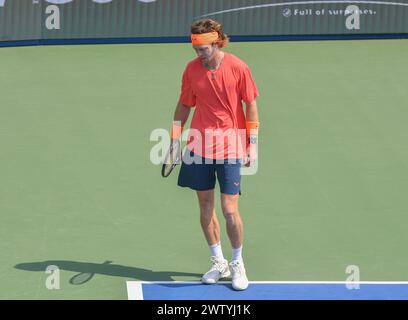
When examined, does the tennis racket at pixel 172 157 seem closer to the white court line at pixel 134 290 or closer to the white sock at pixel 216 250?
the white sock at pixel 216 250

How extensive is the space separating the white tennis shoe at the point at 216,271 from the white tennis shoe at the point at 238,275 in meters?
0.17

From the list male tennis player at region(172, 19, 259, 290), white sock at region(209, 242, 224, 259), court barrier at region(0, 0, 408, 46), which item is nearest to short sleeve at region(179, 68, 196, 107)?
male tennis player at region(172, 19, 259, 290)

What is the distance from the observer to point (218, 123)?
1031 cm

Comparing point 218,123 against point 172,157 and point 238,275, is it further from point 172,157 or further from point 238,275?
point 238,275

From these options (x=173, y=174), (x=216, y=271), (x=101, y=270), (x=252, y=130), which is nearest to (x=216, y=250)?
(x=216, y=271)

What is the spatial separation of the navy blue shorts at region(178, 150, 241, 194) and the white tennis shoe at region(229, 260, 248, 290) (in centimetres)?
73

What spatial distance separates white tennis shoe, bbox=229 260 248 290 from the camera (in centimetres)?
1052

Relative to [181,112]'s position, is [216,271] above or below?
below

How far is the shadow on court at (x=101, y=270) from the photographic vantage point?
10.8 metres

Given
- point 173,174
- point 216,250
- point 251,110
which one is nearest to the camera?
point 251,110

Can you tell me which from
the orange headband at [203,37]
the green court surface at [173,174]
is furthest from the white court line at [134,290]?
the orange headband at [203,37]

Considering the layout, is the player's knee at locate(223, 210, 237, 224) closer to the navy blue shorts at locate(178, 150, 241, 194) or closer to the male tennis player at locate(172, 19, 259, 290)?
the male tennis player at locate(172, 19, 259, 290)

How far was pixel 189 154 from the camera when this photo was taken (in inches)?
413

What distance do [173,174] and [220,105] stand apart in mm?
3770
